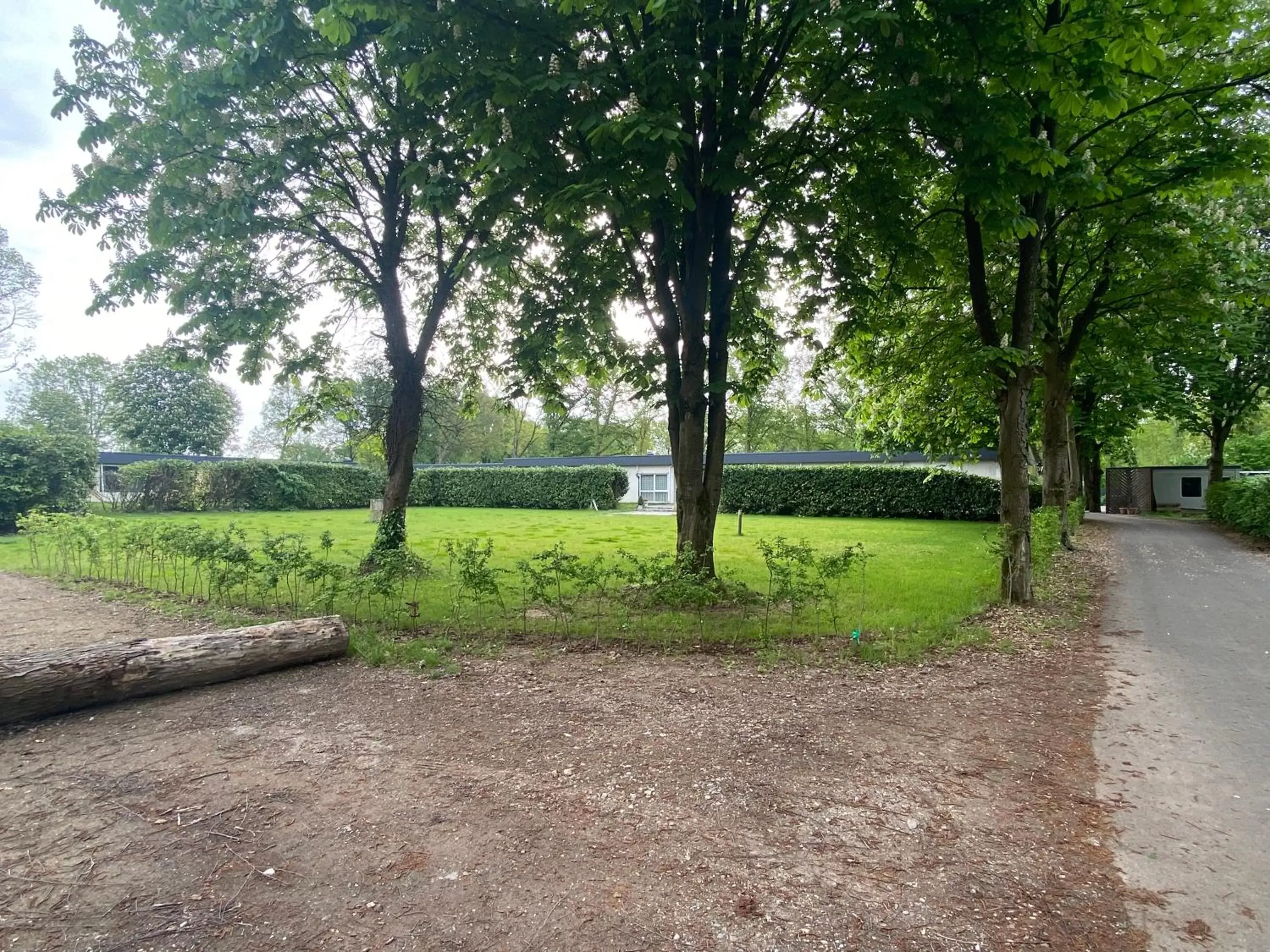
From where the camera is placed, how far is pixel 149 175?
311 inches

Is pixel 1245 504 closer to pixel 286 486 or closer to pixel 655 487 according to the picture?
pixel 655 487

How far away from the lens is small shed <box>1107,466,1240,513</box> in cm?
3366

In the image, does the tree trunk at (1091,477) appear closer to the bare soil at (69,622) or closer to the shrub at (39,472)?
the bare soil at (69,622)

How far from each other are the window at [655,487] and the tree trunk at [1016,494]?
26.2m

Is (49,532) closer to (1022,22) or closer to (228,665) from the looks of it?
(228,665)

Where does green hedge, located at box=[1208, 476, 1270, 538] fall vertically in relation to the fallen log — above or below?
above

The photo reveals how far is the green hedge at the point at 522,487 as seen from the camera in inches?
1239

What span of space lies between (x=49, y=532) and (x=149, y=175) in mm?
6504

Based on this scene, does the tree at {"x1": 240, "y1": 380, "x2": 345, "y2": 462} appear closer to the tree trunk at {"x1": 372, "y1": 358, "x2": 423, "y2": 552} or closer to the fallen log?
the tree trunk at {"x1": 372, "y1": 358, "x2": 423, "y2": 552}

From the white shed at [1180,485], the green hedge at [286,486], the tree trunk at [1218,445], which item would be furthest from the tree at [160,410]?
the white shed at [1180,485]

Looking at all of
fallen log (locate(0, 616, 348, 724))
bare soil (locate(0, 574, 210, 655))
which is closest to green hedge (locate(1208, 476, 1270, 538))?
fallen log (locate(0, 616, 348, 724))

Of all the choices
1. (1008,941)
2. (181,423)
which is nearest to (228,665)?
(1008,941)

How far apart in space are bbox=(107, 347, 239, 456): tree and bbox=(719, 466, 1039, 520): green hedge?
4114cm

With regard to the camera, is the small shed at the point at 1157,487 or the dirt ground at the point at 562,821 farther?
the small shed at the point at 1157,487
